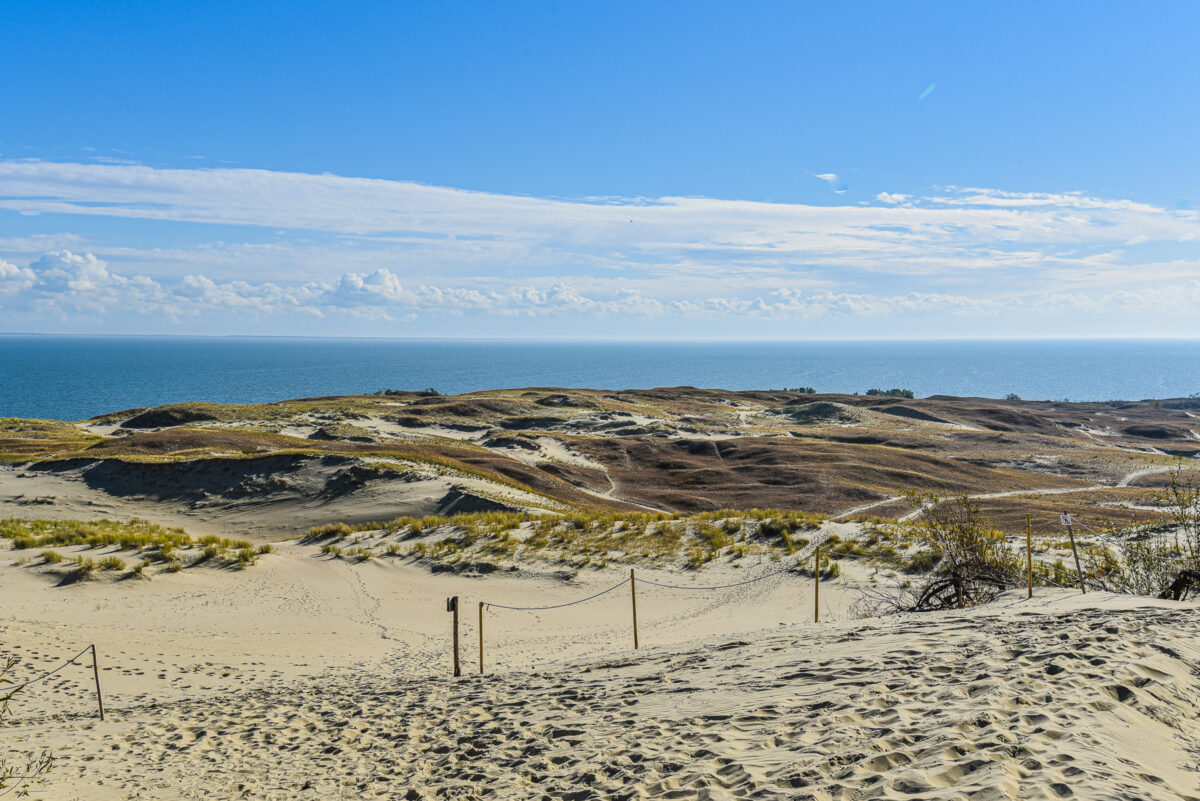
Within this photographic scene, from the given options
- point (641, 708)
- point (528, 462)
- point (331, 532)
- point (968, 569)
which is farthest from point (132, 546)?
point (528, 462)

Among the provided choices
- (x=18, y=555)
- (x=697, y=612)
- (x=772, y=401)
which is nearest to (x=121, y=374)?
(x=772, y=401)

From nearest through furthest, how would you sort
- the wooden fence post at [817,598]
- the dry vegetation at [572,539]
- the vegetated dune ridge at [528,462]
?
the wooden fence post at [817,598] < the dry vegetation at [572,539] < the vegetated dune ridge at [528,462]

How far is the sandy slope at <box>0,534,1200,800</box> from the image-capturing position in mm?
Answer: 5918

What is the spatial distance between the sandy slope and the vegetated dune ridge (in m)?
14.9

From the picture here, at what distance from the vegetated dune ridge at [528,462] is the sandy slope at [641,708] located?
1486cm

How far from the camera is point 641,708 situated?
8.73 meters

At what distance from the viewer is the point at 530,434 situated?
181ft

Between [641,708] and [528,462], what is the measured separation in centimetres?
3949

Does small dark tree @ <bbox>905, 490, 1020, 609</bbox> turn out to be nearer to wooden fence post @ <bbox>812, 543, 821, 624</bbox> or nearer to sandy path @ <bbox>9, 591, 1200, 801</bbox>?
sandy path @ <bbox>9, 591, 1200, 801</bbox>

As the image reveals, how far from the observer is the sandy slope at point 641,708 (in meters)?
5.92

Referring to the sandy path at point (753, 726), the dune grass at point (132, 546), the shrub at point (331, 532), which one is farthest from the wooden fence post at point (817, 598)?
the shrub at point (331, 532)

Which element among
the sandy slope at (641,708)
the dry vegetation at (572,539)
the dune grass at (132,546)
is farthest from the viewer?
the dry vegetation at (572,539)

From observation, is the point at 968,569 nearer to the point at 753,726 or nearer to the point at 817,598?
the point at 817,598

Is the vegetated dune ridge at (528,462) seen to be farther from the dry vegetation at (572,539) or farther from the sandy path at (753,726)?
the sandy path at (753,726)
